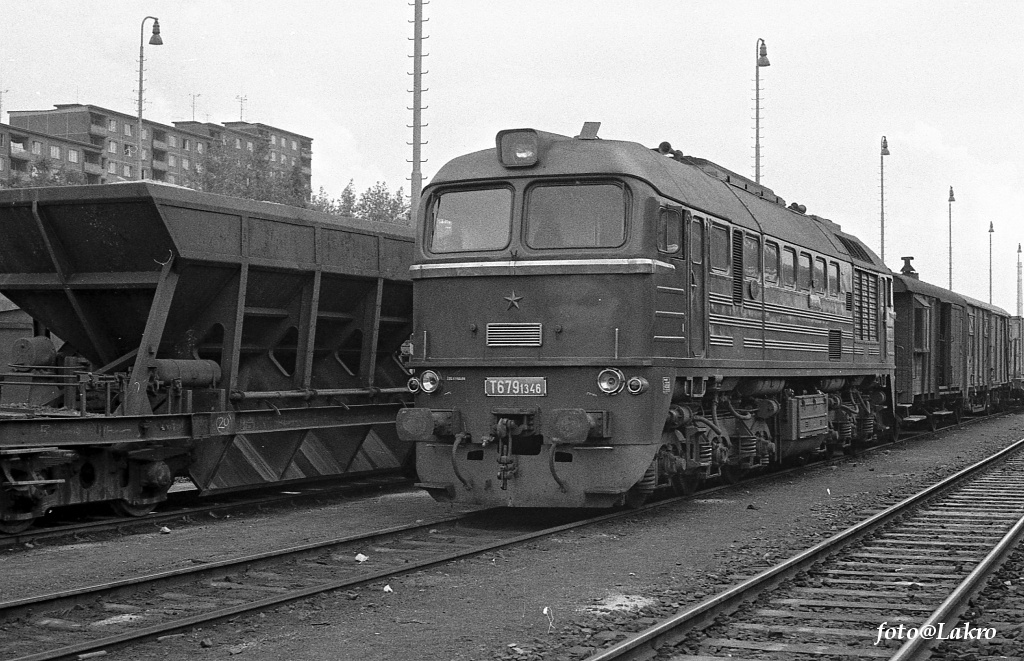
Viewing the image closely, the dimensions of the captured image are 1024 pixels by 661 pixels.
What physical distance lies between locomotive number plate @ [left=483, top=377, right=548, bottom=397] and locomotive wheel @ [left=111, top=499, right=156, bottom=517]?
151 inches

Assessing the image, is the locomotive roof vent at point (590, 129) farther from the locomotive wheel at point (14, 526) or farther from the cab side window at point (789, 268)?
the locomotive wheel at point (14, 526)

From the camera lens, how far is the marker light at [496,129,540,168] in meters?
11.9

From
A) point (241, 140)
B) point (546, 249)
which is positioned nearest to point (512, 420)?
point (546, 249)

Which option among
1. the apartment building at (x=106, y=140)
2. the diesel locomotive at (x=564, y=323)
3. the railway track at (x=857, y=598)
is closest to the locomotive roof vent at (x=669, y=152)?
the diesel locomotive at (x=564, y=323)

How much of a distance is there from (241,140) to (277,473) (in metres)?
97.7

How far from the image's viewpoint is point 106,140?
102 m

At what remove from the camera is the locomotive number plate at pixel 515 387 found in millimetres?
11586

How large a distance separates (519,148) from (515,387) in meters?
2.40

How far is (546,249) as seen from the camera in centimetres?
1174

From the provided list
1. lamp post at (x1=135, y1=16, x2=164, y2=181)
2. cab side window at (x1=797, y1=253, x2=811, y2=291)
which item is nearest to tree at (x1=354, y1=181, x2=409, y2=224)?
lamp post at (x1=135, y1=16, x2=164, y2=181)

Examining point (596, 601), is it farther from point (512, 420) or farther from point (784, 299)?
point (784, 299)

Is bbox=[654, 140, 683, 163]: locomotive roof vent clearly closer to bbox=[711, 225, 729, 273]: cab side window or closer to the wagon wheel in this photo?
bbox=[711, 225, 729, 273]: cab side window

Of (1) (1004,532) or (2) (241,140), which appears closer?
(1) (1004,532)

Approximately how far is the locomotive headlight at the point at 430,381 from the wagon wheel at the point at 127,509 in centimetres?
322
